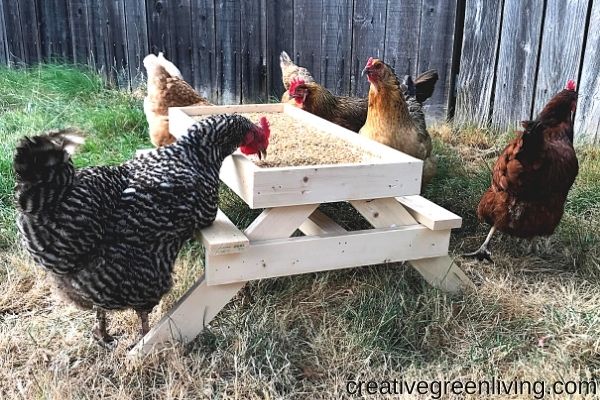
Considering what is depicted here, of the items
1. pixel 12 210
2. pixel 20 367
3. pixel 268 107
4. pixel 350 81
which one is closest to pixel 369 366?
pixel 20 367

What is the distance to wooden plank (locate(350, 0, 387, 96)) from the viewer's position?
205 inches

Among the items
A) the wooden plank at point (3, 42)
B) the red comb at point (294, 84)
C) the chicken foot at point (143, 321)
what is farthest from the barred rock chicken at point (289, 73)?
the wooden plank at point (3, 42)

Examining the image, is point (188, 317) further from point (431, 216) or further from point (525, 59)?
point (525, 59)

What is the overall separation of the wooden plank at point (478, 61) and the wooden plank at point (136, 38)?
123 inches

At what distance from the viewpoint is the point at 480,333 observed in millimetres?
2686

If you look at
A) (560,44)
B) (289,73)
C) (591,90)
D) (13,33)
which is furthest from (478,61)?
(13,33)

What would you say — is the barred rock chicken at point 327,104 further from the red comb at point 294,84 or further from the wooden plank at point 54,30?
the wooden plank at point 54,30

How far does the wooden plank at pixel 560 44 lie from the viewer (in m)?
4.62

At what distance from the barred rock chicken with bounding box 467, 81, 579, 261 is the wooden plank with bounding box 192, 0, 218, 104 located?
3.32 m

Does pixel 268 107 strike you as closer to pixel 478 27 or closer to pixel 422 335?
pixel 422 335

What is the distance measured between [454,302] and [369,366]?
2.16 feet

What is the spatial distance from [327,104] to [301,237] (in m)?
2.13

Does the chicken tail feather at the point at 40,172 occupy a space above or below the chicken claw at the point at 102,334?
above

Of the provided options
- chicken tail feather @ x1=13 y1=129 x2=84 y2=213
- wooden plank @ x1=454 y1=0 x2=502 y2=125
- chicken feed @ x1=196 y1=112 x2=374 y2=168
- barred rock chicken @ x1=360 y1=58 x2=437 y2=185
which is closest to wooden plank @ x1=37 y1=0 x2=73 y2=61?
chicken feed @ x1=196 y1=112 x2=374 y2=168
